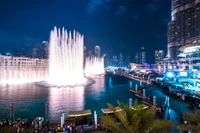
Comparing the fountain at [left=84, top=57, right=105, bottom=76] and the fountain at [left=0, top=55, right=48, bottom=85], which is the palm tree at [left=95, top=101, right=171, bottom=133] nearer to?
the fountain at [left=0, top=55, right=48, bottom=85]

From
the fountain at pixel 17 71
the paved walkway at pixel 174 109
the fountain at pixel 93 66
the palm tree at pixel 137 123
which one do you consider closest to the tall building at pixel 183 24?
the fountain at pixel 93 66

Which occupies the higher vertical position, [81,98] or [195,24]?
[195,24]

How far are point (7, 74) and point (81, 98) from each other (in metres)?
66.1

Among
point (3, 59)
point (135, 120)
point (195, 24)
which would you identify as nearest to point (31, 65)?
point (3, 59)

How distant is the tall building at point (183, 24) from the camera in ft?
424

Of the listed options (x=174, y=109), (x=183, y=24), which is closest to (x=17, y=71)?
(x=174, y=109)

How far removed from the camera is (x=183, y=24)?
148625 millimetres

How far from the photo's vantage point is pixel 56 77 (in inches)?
2442

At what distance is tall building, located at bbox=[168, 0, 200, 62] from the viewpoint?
129 metres

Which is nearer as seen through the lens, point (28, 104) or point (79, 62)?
point (28, 104)

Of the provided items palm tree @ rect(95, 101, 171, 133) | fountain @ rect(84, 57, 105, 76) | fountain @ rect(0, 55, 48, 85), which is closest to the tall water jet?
fountain @ rect(0, 55, 48, 85)

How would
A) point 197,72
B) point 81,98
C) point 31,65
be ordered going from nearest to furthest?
point 81,98 → point 197,72 → point 31,65

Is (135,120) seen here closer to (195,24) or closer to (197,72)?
(197,72)

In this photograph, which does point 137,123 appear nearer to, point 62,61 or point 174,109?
point 174,109
